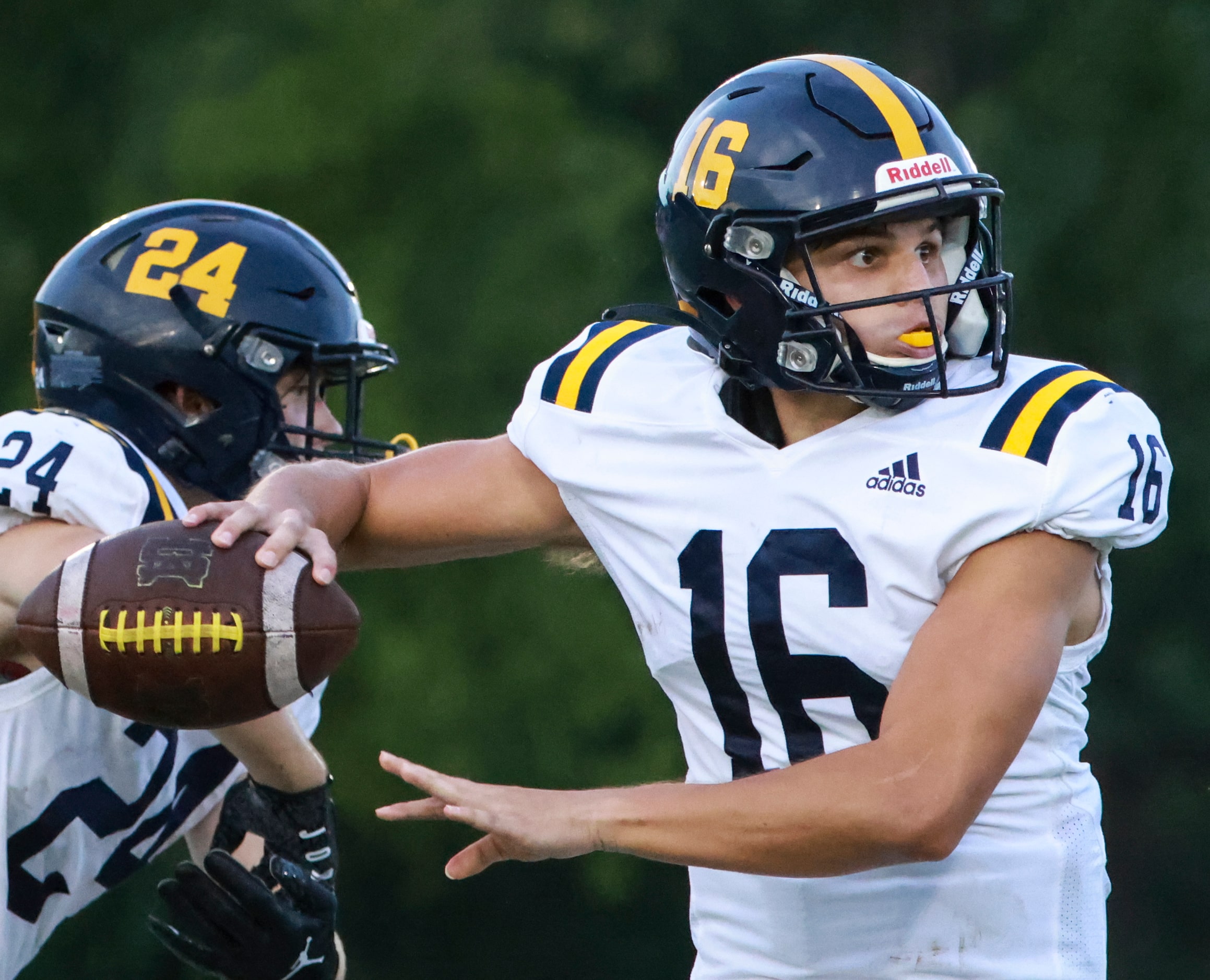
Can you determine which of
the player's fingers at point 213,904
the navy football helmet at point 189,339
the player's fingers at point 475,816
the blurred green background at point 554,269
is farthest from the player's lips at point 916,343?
the blurred green background at point 554,269

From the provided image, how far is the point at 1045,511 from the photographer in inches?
83.4

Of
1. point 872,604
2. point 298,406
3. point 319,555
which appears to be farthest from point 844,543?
point 298,406

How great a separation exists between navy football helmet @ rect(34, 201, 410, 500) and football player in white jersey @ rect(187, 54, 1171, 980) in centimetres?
89

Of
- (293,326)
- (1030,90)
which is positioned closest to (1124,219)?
(1030,90)

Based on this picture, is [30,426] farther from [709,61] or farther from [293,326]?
[709,61]

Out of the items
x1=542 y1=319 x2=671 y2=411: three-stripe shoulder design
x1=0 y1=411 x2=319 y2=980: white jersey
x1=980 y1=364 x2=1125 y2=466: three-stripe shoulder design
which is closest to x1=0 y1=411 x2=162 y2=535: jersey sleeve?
x1=0 y1=411 x2=319 y2=980: white jersey

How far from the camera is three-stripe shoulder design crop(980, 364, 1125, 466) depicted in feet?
7.18

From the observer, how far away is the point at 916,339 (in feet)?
7.66

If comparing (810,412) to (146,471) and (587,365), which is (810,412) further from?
(146,471)

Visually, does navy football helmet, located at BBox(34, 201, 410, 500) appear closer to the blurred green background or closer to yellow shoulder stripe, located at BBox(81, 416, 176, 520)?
yellow shoulder stripe, located at BBox(81, 416, 176, 520)

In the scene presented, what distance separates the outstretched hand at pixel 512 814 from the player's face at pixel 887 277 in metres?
0.79

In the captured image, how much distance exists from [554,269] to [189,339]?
14.1 feet

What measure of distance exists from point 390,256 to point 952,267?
5.64 metres

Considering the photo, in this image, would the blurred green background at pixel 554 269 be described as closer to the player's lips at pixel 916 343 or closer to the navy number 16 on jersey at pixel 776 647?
the navy number 16 on jersey at pixel 776 647
